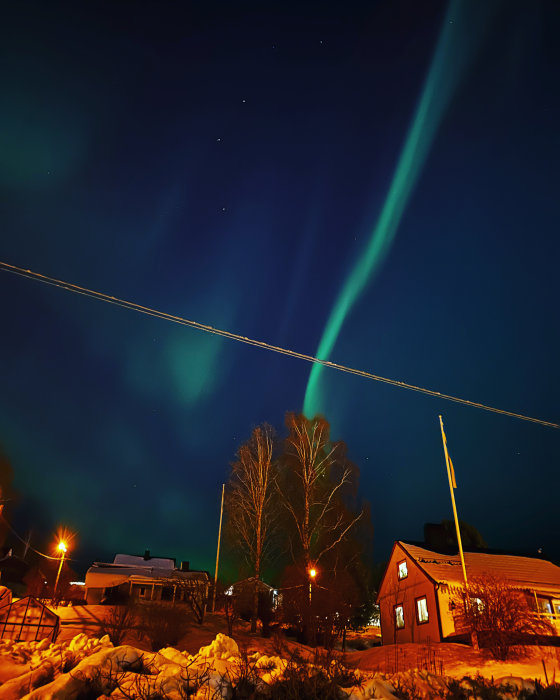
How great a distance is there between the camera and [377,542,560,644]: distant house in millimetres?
24781

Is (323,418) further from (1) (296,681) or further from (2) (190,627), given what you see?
(1) (296,681)

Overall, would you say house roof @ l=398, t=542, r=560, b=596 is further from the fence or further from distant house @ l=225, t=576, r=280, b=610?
the fence

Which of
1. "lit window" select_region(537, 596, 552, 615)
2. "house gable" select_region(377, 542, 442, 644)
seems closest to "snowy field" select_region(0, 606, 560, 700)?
"house gable" select_region(377, 542, 442, 644)

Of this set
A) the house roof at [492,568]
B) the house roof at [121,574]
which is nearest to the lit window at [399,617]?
the house roof at [492,568]

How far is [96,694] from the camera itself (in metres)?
7.95

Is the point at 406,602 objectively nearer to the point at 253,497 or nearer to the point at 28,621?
the point at 253,497

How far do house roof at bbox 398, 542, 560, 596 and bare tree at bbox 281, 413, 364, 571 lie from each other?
4542 mm

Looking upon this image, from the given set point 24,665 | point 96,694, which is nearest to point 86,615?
point 24,665

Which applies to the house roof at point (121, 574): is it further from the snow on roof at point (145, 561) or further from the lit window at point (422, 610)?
the lit window at point (422, 610)

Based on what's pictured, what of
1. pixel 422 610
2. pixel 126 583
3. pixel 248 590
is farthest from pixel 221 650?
pixel 126 583

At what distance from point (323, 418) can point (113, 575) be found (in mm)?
30516

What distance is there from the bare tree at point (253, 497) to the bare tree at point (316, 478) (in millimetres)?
1133

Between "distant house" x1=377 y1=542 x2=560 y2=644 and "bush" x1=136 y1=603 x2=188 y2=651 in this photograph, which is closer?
"bush" x1=136 y1=603 x2=188 y2=651

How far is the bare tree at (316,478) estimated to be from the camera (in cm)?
2536
